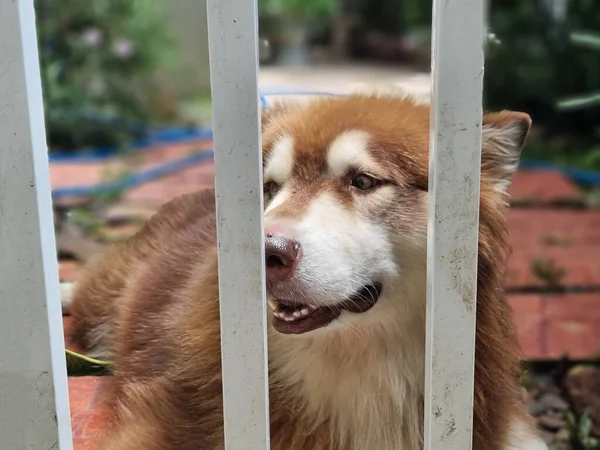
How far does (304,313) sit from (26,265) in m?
0.42

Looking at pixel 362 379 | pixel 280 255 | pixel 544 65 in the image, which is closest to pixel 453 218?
pixel 280 255

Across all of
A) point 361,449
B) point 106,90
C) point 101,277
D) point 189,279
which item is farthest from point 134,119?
point 361,449

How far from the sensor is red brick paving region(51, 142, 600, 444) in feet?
4.81

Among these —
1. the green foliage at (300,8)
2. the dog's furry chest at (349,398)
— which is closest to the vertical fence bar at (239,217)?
the dog's furry chest at (349,398)

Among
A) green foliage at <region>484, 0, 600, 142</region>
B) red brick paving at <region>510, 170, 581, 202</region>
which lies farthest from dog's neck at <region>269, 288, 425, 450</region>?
green foliage at <region>484, 0, 600, 142</region>

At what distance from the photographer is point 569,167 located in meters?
4.46

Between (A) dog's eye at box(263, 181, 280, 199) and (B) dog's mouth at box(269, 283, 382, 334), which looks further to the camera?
(A) dog's eye at box(263, 181, 280, 199)

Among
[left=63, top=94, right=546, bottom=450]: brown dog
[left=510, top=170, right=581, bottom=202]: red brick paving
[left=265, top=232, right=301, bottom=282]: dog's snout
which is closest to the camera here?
[left=265, top=232, right=301, bottom=282]: dog's snout

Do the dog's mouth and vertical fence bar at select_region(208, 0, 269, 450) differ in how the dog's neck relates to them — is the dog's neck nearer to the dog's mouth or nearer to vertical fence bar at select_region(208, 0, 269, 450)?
the dog's mouth

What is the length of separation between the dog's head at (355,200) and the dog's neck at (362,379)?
0.13 ft

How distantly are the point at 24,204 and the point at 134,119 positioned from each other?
4.62m

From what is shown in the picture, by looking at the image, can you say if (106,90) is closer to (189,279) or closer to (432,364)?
(189,279)

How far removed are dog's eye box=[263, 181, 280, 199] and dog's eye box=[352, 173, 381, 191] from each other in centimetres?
14

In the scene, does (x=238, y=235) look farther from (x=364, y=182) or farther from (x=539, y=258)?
(x=539, y=258)
